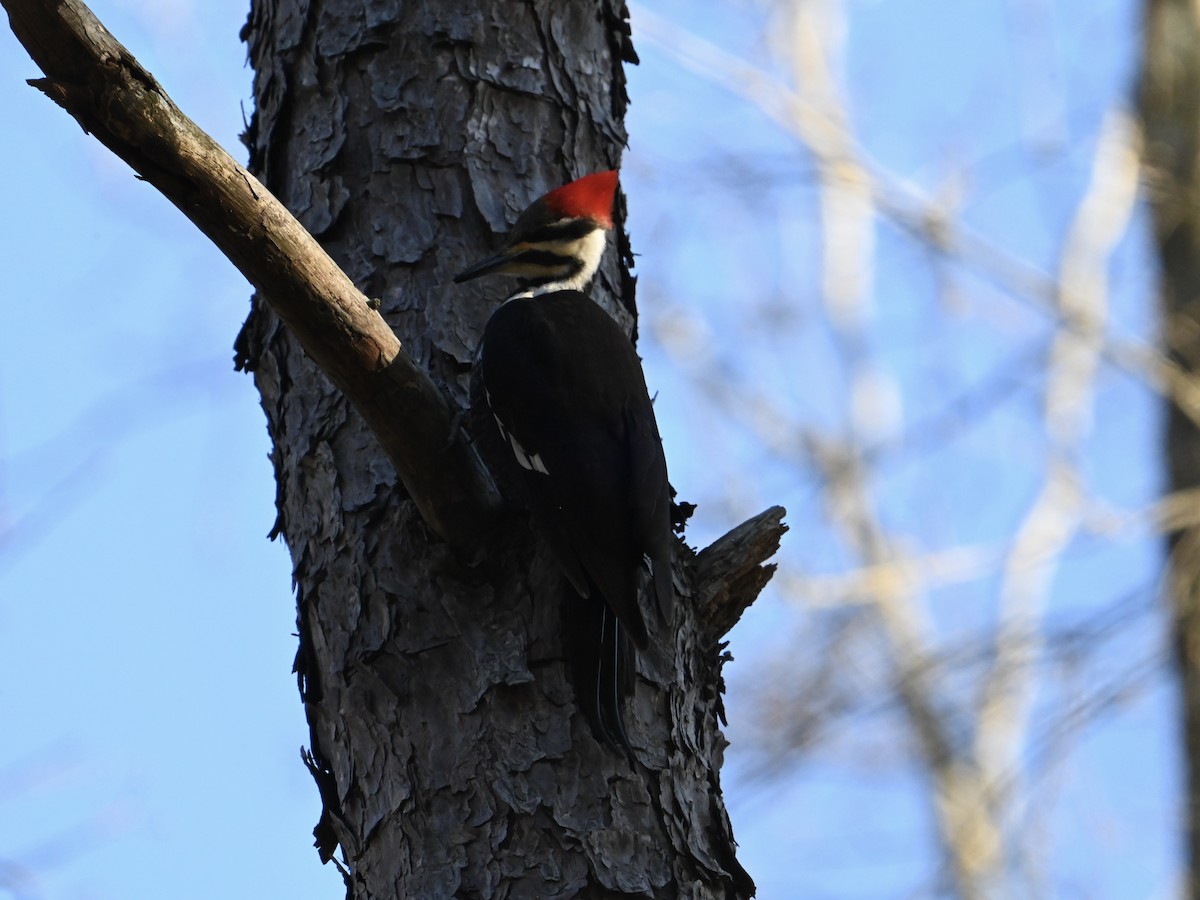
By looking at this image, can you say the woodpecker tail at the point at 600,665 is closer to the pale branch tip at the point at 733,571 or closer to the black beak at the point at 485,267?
the pale branch tip at the point at 733,571

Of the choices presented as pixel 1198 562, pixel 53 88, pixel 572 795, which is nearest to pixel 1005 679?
pixel 1198 562

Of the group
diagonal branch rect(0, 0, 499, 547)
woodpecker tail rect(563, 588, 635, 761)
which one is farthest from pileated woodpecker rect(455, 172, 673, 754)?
diagonal branch rect(0, 0, 499, 547)

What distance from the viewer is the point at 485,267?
283 cm

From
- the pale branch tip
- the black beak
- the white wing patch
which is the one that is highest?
the black beak

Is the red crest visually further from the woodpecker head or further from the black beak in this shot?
the black beak

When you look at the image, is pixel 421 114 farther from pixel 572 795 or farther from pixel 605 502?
pixel 572 795

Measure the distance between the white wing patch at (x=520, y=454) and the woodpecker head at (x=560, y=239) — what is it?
11.9 inches

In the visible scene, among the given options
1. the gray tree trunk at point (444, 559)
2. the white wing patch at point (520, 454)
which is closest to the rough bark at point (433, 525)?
the gray tree trunk at point (444, 559)

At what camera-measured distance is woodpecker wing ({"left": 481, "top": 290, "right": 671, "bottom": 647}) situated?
240 centimetres

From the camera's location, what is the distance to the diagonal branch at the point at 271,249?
1756mm

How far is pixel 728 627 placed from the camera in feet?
8.29

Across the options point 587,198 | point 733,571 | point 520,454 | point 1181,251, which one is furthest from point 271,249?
point 1181,251

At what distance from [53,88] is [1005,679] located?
444cm

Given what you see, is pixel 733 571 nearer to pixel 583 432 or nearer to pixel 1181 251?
pixel 583 432
